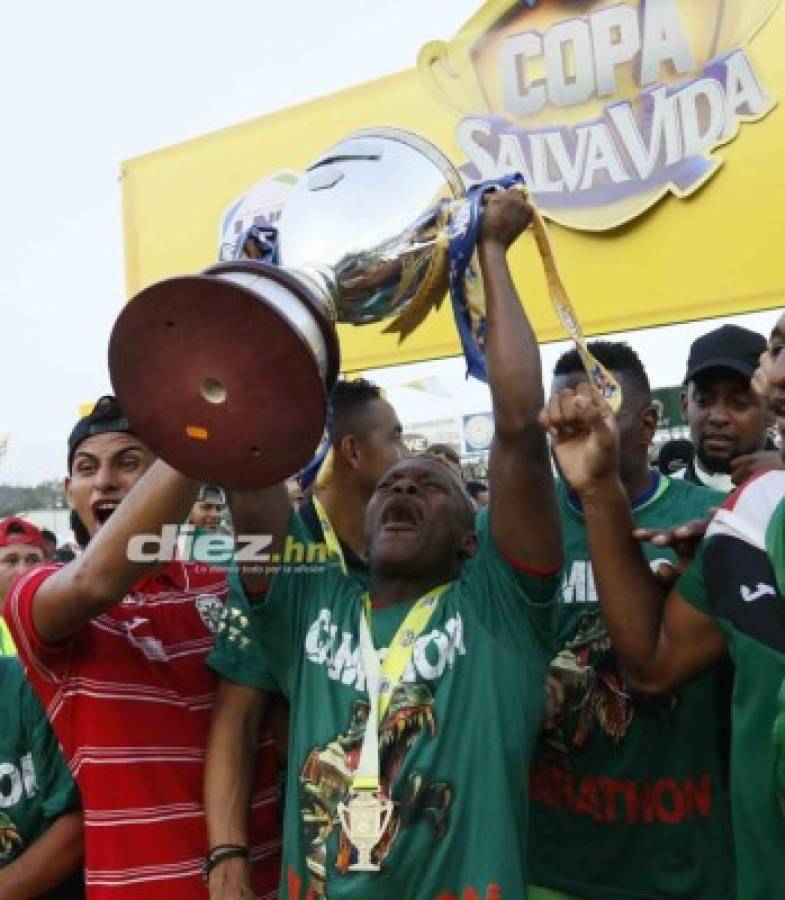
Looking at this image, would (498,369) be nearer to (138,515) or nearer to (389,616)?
(389,616)

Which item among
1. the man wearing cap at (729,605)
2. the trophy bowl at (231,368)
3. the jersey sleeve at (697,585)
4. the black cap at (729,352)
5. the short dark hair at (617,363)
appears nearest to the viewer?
the trophy bowl at (231,368)

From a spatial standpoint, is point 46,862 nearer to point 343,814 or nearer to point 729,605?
point 343,814

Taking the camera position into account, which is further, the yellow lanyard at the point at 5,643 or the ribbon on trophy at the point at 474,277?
the yellow lanyard at the point at 5,643

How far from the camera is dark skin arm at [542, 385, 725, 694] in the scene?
1.84 meters

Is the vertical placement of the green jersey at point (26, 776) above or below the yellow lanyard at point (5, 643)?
below

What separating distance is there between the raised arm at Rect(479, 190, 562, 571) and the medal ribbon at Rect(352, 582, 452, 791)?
219 millimetres

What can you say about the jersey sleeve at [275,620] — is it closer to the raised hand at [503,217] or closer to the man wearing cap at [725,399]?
the raised hand at [503,217]

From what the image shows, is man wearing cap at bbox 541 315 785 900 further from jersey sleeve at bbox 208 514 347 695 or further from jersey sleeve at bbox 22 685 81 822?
jersey sleeve at bbox 22 685 81 822

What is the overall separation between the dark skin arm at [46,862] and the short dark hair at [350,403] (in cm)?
128

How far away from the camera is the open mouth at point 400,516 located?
214 cm

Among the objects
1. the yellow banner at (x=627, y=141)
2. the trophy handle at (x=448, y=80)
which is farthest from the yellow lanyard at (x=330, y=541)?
the trophy handle at (x=448, y=80)

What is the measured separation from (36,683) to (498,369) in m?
1.16

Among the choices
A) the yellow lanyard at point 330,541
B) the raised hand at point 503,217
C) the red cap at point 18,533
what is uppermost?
the raised hand at point 503,217

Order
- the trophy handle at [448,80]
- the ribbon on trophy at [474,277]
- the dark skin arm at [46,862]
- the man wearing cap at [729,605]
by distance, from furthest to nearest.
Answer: the trophy handle at [448,80] < the dark skin arm at [46,862] < the ribbon on trophy at [474,277] < the man wearing cap at [729,605]
